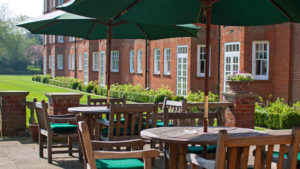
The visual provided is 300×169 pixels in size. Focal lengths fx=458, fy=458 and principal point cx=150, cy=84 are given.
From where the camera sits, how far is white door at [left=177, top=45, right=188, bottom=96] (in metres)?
20.8

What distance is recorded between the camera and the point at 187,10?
5.83 m

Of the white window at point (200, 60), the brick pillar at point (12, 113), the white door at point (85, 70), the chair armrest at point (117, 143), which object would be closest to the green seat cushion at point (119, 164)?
→ the chair armrest at point (117, 143)

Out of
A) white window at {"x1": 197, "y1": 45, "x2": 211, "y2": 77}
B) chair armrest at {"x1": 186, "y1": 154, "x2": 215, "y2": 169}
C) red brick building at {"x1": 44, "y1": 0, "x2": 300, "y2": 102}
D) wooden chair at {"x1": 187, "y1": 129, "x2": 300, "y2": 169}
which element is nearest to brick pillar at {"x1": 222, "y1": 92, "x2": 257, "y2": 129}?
red brick building at {"x1": 44, "y1": 0, "x2": 300, "y2": 102}

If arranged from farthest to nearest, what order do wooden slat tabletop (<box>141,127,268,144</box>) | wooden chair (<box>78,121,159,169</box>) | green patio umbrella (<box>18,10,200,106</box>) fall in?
green patio umbrella (<box>18,10,200,106</box>)
wooden slat tabletop (<box>141,127,268,144</box>)
wooden chair (<box>78,121,159,169</box>)

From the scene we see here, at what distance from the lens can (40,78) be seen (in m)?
45.4

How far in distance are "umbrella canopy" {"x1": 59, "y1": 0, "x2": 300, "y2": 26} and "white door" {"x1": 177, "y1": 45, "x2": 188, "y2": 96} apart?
47.7 feet

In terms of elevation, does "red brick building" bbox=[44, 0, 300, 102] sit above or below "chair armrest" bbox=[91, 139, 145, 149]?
above

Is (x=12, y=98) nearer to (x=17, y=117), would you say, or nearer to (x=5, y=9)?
(x=17, y=117)

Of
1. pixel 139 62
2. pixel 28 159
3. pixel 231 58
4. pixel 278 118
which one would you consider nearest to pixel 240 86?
pixel 278 118

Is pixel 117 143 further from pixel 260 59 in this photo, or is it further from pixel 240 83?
pixel 260 59

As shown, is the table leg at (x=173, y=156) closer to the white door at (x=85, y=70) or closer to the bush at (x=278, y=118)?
the bush at (x=278, y=118)

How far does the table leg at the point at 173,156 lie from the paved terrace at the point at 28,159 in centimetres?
215

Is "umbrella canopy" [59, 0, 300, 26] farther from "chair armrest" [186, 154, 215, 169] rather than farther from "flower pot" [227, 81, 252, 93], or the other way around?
"flower pot" [227, 81, 252, 93]

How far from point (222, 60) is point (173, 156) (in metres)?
13.9
